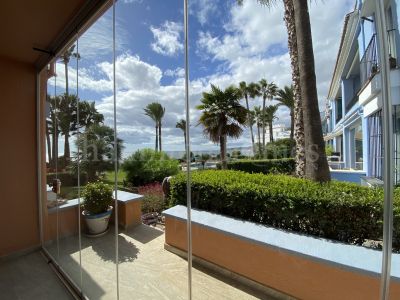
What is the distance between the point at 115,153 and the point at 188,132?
83 cm

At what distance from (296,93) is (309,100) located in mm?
294

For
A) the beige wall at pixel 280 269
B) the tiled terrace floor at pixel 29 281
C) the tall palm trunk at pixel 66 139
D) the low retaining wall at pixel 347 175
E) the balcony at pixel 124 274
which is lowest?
the tiled terrace floor at pixel 29 281

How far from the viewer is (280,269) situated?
5.24 feet

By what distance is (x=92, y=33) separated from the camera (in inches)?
76.9

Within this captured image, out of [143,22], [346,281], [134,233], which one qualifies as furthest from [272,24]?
[134,233]

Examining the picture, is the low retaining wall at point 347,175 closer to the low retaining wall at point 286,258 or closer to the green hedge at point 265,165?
the low retaining wall at point 286,258

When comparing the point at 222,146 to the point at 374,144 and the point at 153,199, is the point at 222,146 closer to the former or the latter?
the point at 374,144

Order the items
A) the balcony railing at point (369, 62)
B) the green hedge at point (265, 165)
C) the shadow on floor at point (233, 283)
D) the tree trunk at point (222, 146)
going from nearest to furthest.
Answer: the balcony railing at point (369, 62) < the tree trunk at point (222, 146) < the shadow on floor at point (233, 283) < the green hedge at point (265, 165)

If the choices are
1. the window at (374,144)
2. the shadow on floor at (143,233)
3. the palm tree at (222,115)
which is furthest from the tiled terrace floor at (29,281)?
the window at (374,144)

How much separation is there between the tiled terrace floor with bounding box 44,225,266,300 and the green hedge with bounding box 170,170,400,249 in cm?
63

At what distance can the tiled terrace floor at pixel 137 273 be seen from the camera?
1787 millimetres

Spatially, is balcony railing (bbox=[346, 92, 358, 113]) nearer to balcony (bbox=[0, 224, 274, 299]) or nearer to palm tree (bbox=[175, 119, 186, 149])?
palm tree (bbox=[175, 119, 186, 149])

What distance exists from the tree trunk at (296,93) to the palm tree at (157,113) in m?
0.98

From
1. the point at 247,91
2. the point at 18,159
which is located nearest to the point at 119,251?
the point at 18,159
